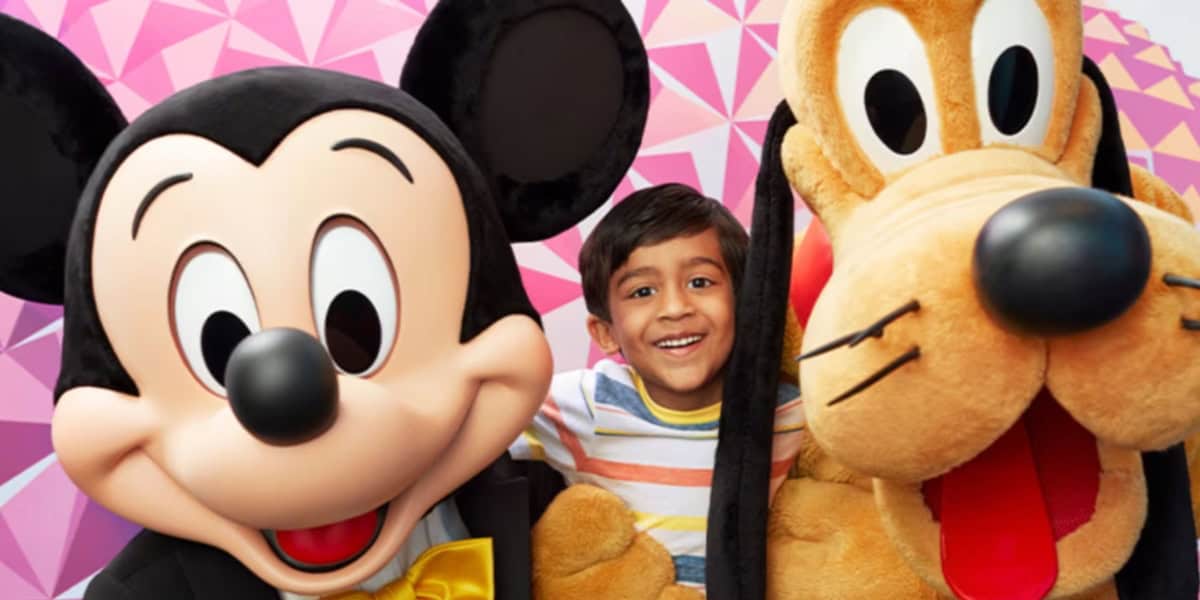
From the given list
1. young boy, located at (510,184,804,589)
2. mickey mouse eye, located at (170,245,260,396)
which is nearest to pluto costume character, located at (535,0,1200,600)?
young boy, located at (510,184,804,589)

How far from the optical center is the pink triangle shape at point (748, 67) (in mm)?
1684

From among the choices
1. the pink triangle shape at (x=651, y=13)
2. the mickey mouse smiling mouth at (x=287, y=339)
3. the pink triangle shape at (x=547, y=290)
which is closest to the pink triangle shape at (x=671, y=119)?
the pink triangle shape at (x=651, y=13)

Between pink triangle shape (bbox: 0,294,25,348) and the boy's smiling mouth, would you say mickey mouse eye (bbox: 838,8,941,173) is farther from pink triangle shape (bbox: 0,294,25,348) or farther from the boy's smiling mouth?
pink triangle shape (bbox: 0,294,25,348)

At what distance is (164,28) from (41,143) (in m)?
0.49

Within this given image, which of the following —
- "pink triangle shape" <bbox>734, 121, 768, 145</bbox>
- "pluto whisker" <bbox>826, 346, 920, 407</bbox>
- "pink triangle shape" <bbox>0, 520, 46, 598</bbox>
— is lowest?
"pink triangle shape" <bbox>0, 520, 46, 598</bbox>

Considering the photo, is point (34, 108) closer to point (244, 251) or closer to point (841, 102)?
point (244, 251)

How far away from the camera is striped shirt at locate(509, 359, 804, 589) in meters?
1.21

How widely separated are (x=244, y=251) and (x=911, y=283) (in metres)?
0.52

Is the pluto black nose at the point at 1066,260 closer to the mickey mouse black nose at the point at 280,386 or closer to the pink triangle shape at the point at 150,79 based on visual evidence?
the mickey mouse black nose at the point at 280,386

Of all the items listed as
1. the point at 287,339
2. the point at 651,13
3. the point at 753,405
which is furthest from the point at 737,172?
the point at 287,339

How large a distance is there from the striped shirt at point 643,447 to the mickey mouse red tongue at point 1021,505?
313 mm

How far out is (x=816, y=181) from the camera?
0.94 meters

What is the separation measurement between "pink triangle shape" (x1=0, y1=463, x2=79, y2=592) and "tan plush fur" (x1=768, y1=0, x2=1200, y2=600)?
93 cm

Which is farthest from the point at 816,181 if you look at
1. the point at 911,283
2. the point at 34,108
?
the point at 34,108
